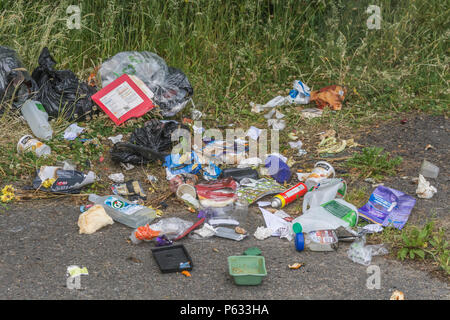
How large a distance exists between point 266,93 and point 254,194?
5.93 ft

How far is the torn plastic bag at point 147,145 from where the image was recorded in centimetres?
415

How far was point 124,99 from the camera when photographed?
15.5 ft

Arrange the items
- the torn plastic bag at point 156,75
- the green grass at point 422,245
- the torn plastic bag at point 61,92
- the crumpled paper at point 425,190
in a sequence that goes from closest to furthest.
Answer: the green grass at point 422,245
the crumpled paper at point 425,190
the torn plastic bag at point 61,92
the torn plastic bag at point 156,75

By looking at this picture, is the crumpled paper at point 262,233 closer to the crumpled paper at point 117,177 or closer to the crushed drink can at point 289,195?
the crushed drink can at point 289,195

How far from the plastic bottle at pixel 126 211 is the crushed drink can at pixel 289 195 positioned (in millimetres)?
831

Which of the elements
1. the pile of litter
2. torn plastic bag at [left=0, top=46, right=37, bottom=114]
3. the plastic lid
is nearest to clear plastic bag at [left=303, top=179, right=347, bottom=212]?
the pile of litter

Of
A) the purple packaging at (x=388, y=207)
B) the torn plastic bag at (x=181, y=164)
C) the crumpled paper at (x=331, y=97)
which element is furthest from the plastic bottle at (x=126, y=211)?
the crumpled paper at (x=331, y=97)

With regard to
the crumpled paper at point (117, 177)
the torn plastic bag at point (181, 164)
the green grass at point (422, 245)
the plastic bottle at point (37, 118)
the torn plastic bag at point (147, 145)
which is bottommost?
the green grass at point (422, 245)

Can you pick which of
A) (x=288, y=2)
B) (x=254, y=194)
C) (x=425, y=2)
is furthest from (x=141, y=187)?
(x=425, y=2)

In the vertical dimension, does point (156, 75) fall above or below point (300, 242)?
above

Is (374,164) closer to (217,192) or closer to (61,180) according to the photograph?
(217,192)

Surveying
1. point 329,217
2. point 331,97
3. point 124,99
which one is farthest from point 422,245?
point 124,99

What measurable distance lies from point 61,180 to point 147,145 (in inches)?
31.0

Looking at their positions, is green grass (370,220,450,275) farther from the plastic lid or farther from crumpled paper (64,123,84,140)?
crumpled paper (64,123,84,140)
